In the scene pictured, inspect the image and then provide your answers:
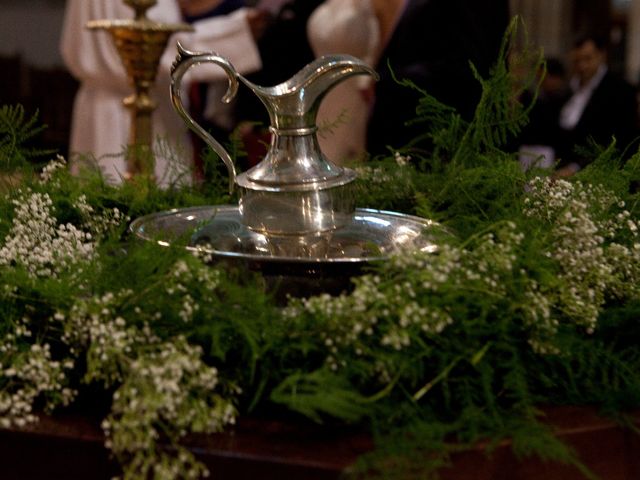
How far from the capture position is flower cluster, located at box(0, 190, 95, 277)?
3.06 feet

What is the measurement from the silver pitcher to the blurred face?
290 centimetres

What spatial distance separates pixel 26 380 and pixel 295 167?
0.33 metres

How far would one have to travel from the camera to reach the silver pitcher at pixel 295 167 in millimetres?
995

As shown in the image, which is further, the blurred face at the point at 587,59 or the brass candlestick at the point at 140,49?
the blurred face at the point at 587,59

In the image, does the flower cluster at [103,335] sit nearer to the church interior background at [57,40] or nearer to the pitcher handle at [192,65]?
the pitcher handle at [192,65]

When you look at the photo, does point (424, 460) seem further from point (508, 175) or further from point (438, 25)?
point (438, 25)

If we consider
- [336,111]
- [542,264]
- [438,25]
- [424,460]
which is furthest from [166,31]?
[424,460]

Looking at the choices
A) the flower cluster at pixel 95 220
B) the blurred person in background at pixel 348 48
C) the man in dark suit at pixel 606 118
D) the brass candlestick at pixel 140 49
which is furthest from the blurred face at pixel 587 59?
the flower cluster at pixel 95 220

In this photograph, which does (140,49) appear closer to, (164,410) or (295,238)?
(295,238)

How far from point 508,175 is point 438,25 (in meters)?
1.06

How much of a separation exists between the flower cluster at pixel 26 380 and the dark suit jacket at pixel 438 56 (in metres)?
1.31

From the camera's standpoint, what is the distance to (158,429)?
79 cm

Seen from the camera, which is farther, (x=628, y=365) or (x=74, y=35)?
(x=74, y=35)

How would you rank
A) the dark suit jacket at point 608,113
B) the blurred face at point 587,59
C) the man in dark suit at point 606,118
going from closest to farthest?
1. the man in dark suit at point 606,118
2. the dark suit jacket at point 608,113
3. the blurred face at point 587,59
